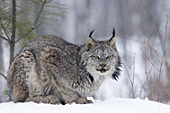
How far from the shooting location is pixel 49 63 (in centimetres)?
512

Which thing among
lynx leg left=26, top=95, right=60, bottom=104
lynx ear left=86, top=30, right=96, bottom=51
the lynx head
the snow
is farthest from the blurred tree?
the snow

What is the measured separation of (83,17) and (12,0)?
387 inches

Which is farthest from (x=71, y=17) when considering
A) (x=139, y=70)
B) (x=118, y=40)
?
(x=139, y=70)

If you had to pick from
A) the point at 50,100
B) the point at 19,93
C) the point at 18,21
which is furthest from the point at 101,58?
the point at 18,21

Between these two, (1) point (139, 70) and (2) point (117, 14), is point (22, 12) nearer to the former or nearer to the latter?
(1) point (139, 70)

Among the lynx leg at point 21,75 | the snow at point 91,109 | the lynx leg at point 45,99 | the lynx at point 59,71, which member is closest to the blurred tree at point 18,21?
the lynx at point 59,71

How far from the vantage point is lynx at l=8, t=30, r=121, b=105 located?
488cm

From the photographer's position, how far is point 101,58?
16.2 ft

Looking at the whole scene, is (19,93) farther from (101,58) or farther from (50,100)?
(101,58)

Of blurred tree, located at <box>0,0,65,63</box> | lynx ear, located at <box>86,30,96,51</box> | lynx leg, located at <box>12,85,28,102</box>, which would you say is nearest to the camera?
lynx leg, located at <box>12,85,28,102</box>

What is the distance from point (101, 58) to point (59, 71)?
0.78 m

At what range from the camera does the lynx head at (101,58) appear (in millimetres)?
4906

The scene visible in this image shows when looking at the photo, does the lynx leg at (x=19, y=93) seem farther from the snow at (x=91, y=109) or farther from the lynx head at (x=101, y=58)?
the lynx head at (x=101, y=58)

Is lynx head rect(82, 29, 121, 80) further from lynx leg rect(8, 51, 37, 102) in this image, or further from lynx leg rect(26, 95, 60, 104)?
lynx leg rect(8, 51, 37, 102)
